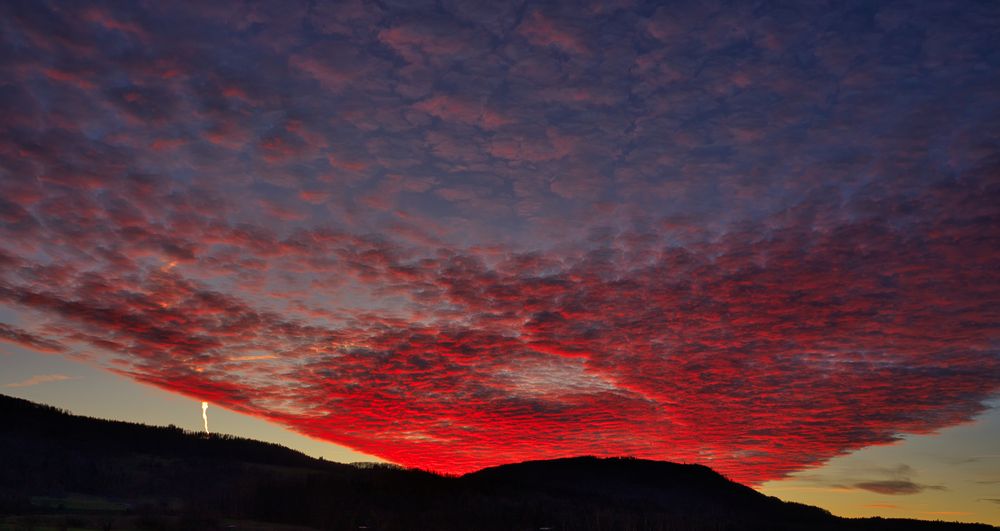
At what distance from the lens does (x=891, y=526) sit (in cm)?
13762

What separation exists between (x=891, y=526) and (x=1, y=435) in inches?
6182

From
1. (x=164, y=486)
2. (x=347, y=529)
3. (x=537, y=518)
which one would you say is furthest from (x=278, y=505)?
(x=164, y=486)

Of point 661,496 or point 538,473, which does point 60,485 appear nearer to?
point 538,473

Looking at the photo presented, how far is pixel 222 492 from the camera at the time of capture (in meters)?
95.7

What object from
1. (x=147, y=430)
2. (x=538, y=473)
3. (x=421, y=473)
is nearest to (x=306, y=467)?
(x=147, y=430)

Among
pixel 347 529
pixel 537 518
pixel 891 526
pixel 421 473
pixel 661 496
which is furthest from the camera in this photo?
pixel 661 496

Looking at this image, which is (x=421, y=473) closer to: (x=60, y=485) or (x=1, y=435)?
(x=60, y=485)

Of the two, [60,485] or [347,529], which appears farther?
[60,485]

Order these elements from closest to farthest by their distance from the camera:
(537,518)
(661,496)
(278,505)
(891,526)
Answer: (278,505) < (537,518) < (891,526) < (661,496)

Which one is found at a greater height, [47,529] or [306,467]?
[306,467]

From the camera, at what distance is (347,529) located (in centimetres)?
6538

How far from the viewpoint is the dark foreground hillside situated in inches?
2469

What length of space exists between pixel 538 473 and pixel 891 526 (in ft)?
256

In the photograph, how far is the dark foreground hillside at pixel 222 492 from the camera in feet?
206
